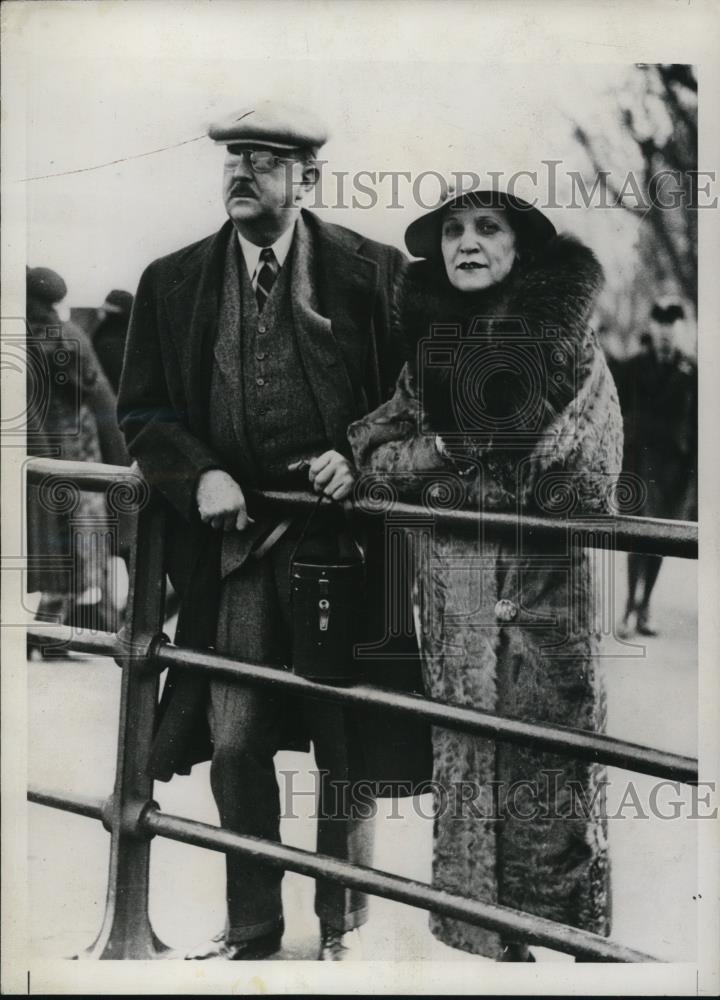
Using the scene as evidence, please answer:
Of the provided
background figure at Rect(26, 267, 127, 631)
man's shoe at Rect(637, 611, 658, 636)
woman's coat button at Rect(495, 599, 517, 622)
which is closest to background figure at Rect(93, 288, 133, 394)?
background figure at Rect(26, 267, 127, 631)

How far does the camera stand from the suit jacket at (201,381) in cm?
267

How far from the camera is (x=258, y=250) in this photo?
2.72 meters

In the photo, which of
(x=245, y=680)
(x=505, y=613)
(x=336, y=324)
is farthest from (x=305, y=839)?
(x=336, y=324)

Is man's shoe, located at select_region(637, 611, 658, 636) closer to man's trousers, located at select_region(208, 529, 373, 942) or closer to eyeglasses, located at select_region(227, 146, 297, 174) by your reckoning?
man's trousers, located at select_region(208, 529, 373, 942)

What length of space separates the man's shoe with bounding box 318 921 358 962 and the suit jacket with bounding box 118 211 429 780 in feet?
1.66

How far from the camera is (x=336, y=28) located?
2682mm

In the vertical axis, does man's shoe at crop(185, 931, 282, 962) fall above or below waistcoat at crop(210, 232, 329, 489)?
below

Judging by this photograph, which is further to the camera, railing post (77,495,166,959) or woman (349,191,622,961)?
railing post (77,495,166,959)

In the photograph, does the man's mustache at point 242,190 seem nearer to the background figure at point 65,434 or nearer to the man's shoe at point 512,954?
the background figure at point 65,434

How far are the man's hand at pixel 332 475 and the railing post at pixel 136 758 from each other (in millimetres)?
416

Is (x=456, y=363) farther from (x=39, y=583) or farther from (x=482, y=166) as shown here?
(x=39, y=583)

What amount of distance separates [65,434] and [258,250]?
679 millimetres

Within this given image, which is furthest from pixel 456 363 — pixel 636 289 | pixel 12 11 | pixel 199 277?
pixel 12 11

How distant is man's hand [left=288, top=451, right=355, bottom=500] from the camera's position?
8.71 feet
